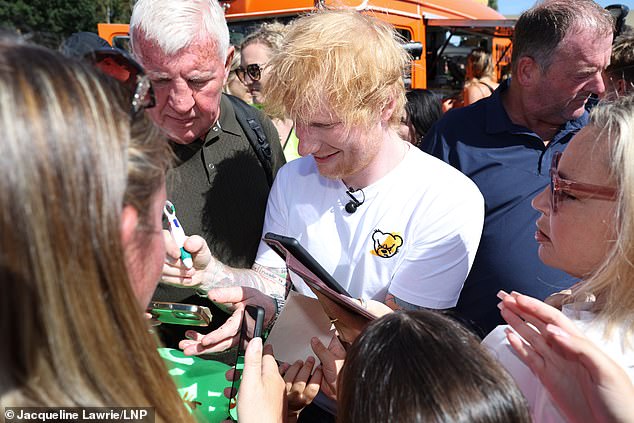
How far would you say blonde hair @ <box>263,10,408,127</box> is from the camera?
1.91 m

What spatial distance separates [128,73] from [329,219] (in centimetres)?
105

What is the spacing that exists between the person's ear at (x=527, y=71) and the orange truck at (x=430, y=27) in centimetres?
323

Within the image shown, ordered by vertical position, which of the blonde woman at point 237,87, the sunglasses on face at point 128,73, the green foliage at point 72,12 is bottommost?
the green foliage at point 72,12

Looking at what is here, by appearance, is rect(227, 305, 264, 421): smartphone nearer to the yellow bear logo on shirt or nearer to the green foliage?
the yellow bear logo on shirt

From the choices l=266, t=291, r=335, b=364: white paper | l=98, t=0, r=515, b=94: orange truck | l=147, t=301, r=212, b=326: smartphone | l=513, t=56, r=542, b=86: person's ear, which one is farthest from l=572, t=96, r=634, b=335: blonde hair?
l=98, t=0, r=515, b=94: orange truck

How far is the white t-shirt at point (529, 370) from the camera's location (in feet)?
4.38

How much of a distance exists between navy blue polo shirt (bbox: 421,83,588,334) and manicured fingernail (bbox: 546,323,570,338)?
44.4 inches

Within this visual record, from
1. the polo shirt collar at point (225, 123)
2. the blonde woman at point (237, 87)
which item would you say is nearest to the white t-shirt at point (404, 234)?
the polo shirt collar at point (225, 123)

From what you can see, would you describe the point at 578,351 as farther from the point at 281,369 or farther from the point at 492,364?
the point at 281,369

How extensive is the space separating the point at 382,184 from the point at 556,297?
680 millimetres

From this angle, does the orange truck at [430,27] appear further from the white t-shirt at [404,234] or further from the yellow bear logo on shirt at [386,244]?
the yellow bear logo on shirt at [386,244]

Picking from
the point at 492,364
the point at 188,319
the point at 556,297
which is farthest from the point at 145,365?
the point at 556,297

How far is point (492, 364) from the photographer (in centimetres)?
108

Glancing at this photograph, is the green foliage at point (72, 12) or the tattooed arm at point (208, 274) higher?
the tattooed arm at point (208, 274)
